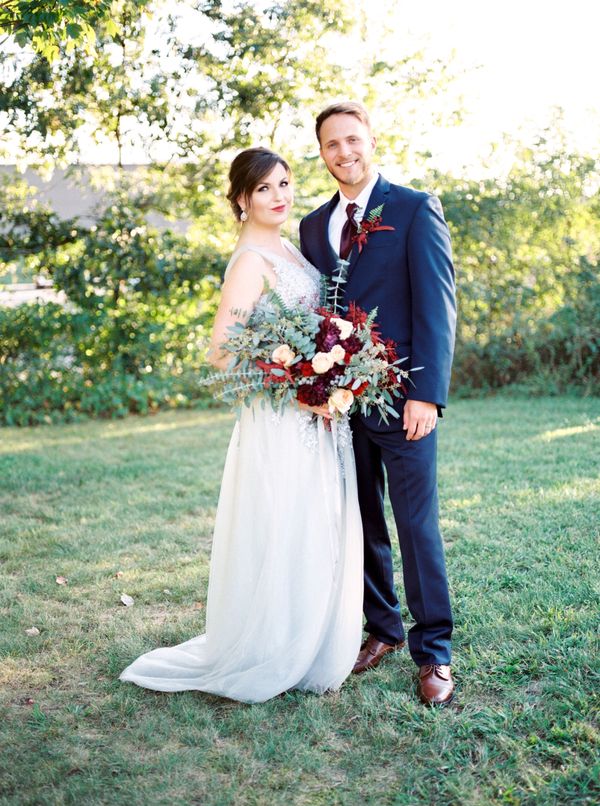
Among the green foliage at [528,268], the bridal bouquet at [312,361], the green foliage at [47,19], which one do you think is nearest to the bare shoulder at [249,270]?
the bridal bouquet at [312,361]

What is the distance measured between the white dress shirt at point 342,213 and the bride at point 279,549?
19cm

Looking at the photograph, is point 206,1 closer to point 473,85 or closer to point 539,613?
point 473,85

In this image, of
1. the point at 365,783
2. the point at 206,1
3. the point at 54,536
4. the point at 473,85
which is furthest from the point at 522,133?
the point at 365,783

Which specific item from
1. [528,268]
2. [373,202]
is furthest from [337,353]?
[528,268]

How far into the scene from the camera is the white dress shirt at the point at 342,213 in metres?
3.06

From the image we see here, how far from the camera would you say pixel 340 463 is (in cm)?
313

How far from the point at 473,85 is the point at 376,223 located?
7.02m

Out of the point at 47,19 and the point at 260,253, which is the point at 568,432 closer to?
the point at 260,253

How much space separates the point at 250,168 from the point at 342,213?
1.31 feet

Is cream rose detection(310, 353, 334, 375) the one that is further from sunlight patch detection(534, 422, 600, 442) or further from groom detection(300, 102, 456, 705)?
sunlight patch detection(534, 422, 600, 442)

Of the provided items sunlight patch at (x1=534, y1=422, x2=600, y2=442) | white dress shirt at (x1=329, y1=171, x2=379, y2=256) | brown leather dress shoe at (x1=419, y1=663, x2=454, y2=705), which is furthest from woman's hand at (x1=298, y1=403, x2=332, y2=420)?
sunlight patch at (x1=534, y1=422, x2=600, y2=442)

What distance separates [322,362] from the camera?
2.70 metres

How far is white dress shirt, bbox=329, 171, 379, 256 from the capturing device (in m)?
3.06

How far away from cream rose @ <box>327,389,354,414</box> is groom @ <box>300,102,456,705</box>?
0.26m
